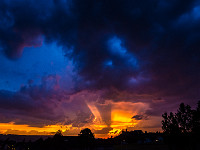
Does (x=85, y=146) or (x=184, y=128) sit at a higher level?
(x=184, y=128)

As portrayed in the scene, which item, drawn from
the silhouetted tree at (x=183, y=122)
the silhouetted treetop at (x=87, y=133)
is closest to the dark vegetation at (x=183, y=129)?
the silhouetted tree at (x=183, y=122)

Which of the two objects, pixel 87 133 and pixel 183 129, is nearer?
pixel 183 129

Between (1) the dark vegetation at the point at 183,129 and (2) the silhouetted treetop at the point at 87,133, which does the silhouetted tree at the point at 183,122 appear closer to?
(1) the dark vegetation at the point at 183,129

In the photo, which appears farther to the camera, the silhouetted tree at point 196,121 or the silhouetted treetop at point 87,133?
the silhouetted treetop at point 87,133

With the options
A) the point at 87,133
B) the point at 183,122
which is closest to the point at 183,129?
the point at 183,122

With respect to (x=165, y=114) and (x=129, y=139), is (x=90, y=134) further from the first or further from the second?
(x=129, y=139)

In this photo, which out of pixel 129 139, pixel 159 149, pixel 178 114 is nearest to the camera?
pixel 178 114

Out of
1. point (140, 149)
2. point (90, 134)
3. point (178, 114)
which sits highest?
point (178, 114)

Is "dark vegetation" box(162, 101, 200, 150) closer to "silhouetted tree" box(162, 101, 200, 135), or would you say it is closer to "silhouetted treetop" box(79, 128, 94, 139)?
"silhouetted tree" box(162, 101, 200, 135)

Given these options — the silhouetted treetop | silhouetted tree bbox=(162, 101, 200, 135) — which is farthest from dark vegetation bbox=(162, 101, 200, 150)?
the silhouetted treetop

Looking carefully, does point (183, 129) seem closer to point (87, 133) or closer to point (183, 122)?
point (183, 122)

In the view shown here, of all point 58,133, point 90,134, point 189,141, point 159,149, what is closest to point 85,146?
point 90,134

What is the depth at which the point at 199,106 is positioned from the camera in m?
52.3

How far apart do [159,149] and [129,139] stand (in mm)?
40086
